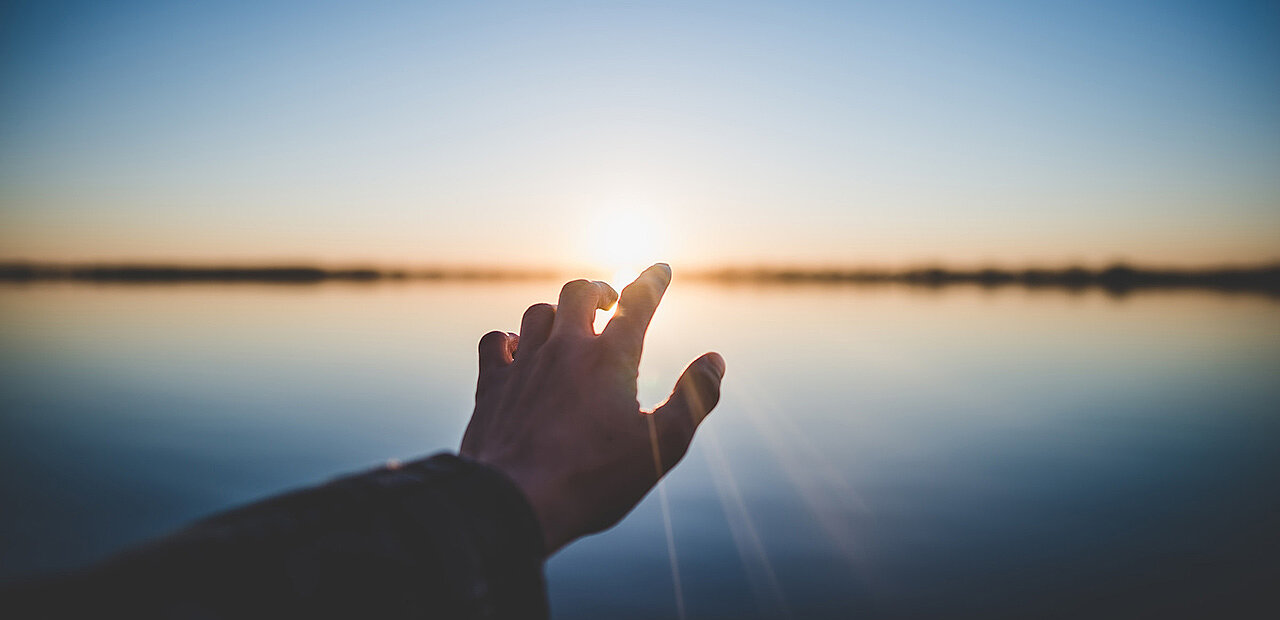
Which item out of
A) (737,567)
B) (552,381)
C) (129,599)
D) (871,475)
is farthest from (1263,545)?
(129,599)

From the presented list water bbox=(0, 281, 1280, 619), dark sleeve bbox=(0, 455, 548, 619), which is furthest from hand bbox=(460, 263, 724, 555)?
water bbox=(0, 281, 1280, 619)

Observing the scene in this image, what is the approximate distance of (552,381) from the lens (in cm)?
121

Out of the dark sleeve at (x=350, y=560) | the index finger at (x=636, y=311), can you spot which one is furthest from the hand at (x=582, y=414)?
the dark sleeve at (x=350, y=560)

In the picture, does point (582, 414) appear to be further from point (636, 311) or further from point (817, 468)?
point (817, 468)

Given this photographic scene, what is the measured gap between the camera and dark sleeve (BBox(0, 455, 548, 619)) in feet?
1.45

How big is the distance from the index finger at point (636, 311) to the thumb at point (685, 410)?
0.13 m

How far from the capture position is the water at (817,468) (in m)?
4.39

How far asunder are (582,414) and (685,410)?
260 mm

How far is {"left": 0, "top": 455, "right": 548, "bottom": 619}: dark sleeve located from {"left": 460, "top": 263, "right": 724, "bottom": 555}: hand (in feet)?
0.47

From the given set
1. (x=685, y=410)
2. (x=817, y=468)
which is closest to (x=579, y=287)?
(x=685, y=410)

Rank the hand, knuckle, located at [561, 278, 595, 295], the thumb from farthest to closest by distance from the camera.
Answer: knuckle, located at [561, 278, 595, 295]
the thumb
the hand

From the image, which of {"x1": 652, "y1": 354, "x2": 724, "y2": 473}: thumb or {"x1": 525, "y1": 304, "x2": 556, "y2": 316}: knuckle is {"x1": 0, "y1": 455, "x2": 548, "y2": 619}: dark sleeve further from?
{"x1": 525, "y1": 304, "x2": 556, "y2": 316}: knuckle

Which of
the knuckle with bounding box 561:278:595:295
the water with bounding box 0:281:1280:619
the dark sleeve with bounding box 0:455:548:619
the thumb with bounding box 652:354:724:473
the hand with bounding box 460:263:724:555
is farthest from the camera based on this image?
the water with bounding box 0:281:1280:619

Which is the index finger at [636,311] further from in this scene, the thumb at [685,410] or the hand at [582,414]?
the thumb at [685,410]
